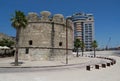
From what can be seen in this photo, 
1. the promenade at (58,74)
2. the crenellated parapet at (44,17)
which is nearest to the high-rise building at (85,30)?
the crenellated parapet at (44,17)

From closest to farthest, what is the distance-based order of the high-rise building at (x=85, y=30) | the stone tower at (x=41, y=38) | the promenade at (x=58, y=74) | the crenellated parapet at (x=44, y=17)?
the promenade at (x=58, y=74) → the stone tower at (x=41, y=38) → the crenellated parapet at (x=44, y=17) → the high-rise building at (x=85, y=30)

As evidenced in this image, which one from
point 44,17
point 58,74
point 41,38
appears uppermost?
point 44,17

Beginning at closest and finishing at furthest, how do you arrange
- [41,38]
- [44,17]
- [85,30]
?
1. [41,38]
2. [44,17]
3. [85,30]

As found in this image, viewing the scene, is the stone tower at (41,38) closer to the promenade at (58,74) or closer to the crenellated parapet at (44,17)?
the crenellated parapet at (44,17)

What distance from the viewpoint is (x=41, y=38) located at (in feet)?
109

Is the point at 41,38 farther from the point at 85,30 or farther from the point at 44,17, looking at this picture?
the point at 85,30

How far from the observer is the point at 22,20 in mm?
26516

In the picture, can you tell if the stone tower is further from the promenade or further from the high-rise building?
the high-rise building

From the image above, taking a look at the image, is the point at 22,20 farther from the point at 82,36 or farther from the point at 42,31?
the point at 82,36

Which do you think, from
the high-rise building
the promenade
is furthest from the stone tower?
the high-rise building

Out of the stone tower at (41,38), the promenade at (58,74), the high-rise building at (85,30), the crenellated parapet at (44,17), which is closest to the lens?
the promenade at (58,74)

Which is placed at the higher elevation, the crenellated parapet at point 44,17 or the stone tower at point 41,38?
the crenellated parapet at point 44,17

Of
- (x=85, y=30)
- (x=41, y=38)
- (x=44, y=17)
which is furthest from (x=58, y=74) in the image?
(x=85, y=30)

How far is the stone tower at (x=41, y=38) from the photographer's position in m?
33.2
